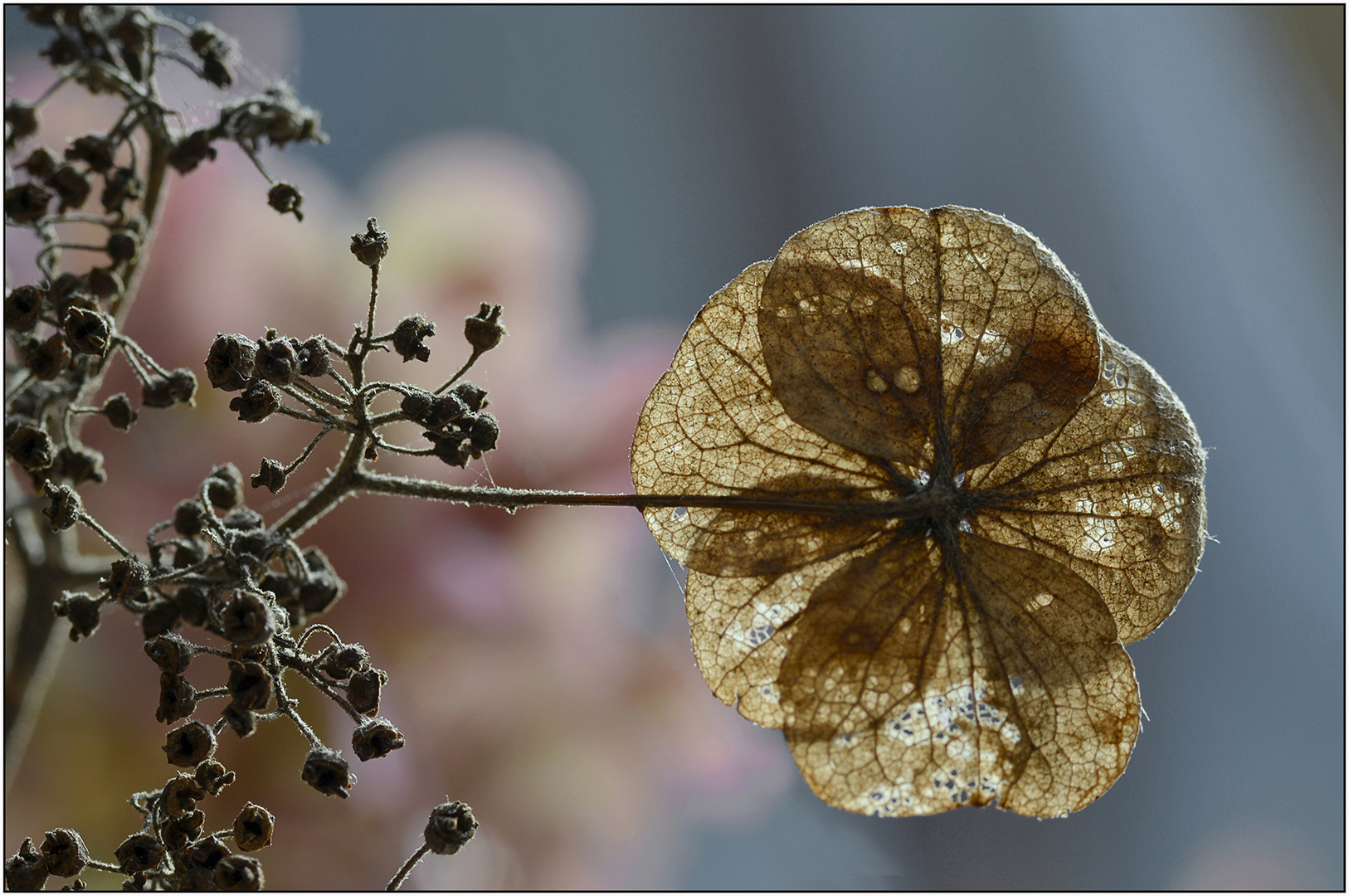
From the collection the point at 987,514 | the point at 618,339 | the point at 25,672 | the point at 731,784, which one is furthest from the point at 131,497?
the point at 987,514

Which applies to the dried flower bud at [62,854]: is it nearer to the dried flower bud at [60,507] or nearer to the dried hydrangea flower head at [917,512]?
the dried flower bud at [60,507]

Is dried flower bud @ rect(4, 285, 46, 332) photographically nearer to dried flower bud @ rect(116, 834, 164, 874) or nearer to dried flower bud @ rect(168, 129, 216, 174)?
dried flower bud @ rect(168, 129, 216, 174)

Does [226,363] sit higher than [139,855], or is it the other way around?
[226,363]

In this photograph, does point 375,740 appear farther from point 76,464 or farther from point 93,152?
point 93,152

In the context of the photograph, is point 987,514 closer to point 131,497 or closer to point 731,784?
point 731,784

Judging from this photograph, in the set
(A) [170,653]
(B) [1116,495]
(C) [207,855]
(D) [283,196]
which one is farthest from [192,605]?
(B) [1116,495]

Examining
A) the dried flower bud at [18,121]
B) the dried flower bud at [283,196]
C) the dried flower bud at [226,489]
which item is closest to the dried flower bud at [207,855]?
the dried flower bud at [226,489]
